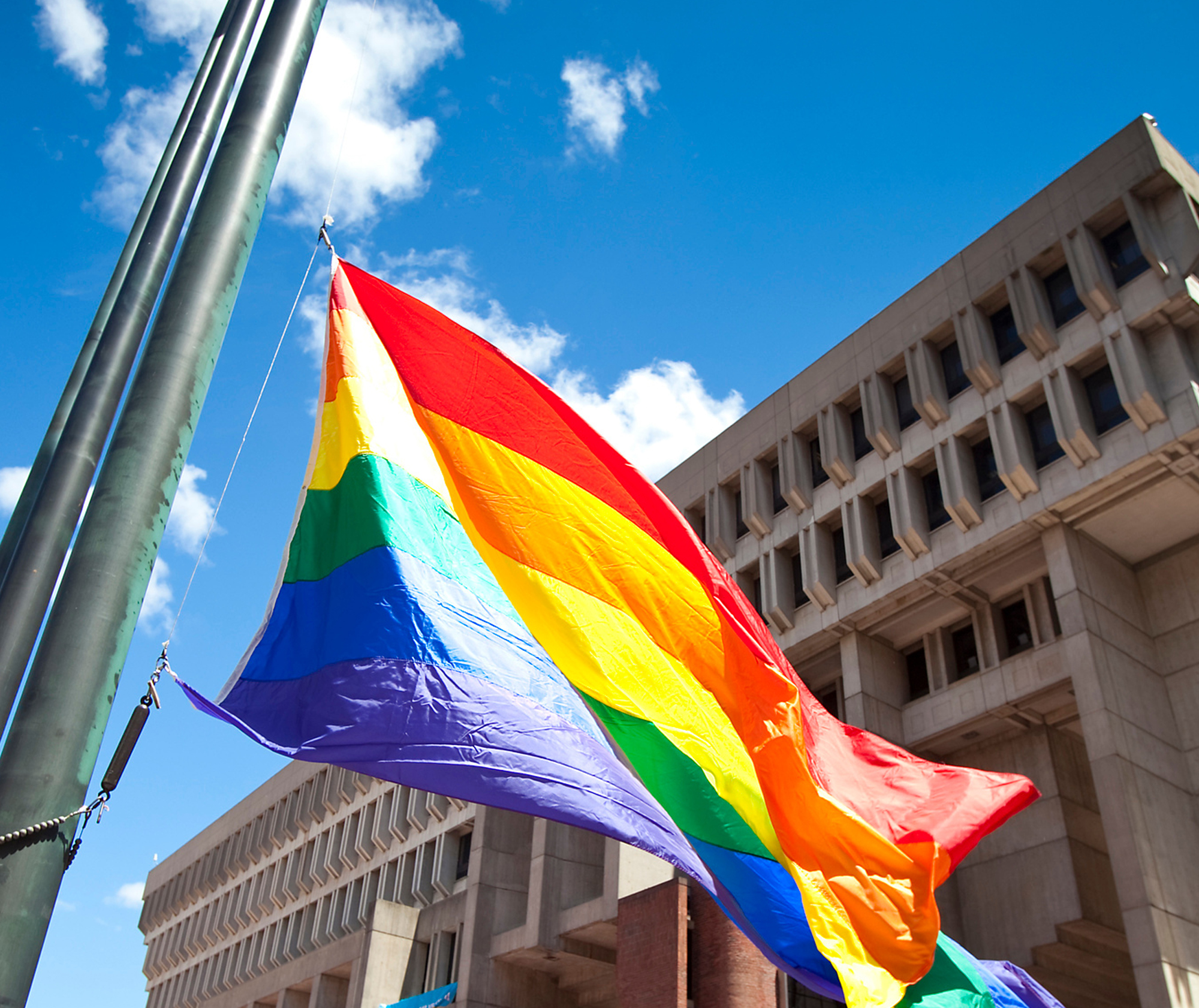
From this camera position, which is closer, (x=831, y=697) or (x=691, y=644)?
(x=691, y=644)

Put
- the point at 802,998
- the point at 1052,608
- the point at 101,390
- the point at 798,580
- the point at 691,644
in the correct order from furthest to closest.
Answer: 1. the point at 798,580
2. the point at 1052,608
3. the point at 802,998
4. the point at 691,644
5. the point at 101,390

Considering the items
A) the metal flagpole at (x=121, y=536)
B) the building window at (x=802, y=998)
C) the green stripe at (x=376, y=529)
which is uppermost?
the building window at (x=802, y=998)

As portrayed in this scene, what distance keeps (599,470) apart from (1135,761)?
71.2 feet

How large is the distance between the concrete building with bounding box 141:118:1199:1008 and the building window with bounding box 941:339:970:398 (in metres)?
0.23

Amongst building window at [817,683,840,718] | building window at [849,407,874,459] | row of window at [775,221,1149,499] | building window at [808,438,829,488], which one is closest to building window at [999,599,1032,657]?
row of window at [775,221,1149,499]

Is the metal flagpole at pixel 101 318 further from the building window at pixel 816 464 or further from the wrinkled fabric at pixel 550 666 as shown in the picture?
the building window at pixel 816 464

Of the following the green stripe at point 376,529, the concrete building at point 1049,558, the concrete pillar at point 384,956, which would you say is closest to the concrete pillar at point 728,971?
the concrete building at point 1049,558

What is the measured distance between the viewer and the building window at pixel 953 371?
3491 centimetres

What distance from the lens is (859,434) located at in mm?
38375

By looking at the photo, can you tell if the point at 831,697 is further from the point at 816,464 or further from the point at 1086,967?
the point at 1086,967

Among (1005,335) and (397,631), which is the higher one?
(1005,335)

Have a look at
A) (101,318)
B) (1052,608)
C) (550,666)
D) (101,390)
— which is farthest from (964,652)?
(101,390)

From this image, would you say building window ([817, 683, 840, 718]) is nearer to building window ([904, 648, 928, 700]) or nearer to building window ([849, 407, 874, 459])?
building window ([904, 648, 928, 700])

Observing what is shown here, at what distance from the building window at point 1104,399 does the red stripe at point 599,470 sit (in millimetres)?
20868
